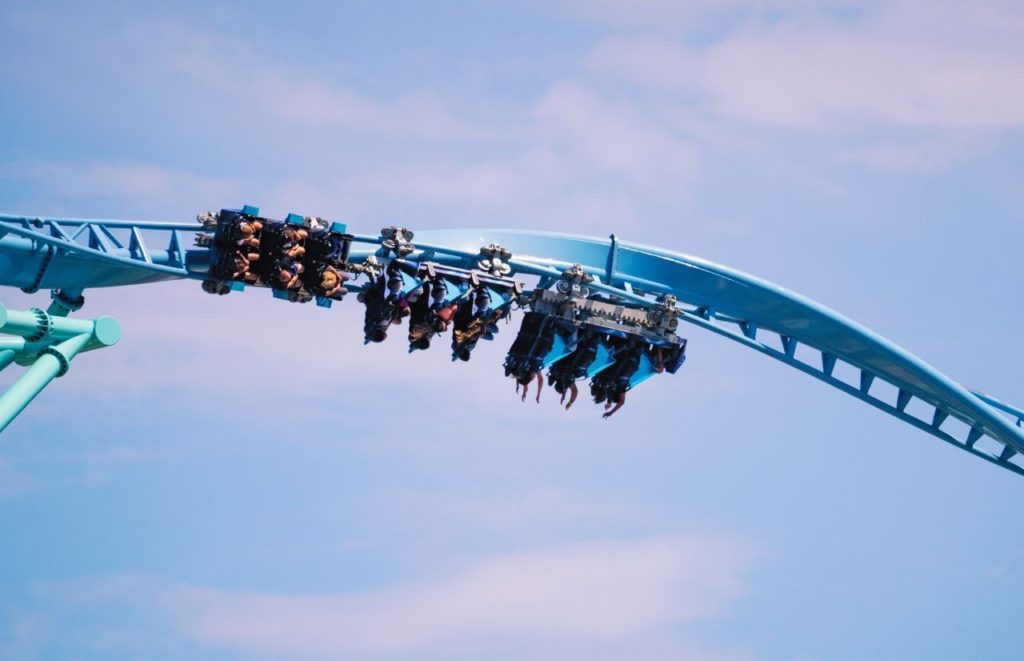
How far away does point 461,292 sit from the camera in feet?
75.8

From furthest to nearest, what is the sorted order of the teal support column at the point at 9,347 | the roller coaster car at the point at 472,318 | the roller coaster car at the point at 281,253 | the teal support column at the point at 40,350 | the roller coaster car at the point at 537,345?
1. the roller coaster car at the point at 537,345
2. the roller coaster car at the point at 472,318
3. the roller coaster car at the point at 281,253
4. the teal support column at the point at 9,347
5. the teal support column at the point at 40,350

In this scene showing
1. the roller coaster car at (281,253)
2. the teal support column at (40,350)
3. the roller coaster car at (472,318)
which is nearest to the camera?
the teal support column at (40,350)

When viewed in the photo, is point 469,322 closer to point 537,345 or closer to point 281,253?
point 537,345

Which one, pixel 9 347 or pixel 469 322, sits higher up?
pixel 469 322

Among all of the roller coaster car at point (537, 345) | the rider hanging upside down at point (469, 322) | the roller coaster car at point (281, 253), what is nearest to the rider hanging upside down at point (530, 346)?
the roller coaster car at point (537, 345)

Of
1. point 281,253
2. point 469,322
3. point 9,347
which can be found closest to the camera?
point 9,347

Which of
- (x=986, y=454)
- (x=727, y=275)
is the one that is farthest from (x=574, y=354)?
(x=986, y=454)

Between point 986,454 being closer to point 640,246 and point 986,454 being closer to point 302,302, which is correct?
point 640,246

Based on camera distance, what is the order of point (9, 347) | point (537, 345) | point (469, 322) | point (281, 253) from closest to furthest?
1. point (9, 347)
2. point (281, 253)
3. point (469, 322)
4. point (537, 345)

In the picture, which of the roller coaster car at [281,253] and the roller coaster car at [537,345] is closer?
the roller coaster car at [281,253]

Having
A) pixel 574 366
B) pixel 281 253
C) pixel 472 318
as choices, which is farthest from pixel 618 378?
pixel 281 253

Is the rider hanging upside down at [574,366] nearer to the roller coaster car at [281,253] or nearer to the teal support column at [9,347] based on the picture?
the roller coaster car at [281,253]

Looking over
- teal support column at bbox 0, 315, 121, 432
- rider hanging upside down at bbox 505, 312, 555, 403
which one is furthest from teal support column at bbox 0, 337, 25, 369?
rider hanging upside down at bbox 505, 312, 555, 403

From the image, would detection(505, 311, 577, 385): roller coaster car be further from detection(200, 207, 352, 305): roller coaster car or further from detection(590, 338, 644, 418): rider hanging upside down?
detection(200, 207, 352, 305): roller coaster car
